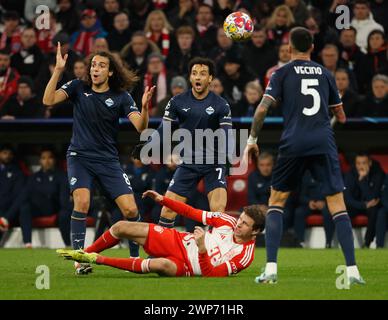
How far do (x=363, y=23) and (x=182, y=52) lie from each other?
3.41m

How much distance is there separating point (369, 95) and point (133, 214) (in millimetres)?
7195

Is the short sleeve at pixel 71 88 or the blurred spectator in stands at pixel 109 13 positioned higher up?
the blurred spectator in stands at pixel 109 13

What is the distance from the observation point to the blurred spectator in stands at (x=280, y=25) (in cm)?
1903

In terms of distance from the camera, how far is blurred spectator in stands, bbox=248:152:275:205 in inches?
685

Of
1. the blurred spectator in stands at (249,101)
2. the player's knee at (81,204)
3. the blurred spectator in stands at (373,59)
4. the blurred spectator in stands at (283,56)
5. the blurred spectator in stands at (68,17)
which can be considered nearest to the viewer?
the player's knee at (81,204)

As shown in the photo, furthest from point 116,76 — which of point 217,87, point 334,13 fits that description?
point 334,13

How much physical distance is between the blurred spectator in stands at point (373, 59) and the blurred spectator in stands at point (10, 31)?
674cm

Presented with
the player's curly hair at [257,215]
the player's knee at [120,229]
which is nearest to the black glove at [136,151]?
the player's knee at [120,229]

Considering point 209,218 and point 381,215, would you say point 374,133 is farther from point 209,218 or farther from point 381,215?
point 209,218

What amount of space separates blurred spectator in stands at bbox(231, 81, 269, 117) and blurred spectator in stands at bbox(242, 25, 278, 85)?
43.4 inches

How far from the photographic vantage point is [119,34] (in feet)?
65.6

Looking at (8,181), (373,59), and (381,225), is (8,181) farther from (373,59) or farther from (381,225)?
(373,59)

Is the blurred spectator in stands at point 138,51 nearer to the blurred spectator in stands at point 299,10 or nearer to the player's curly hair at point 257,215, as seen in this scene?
the blurred spectator in stands at point 299,10
